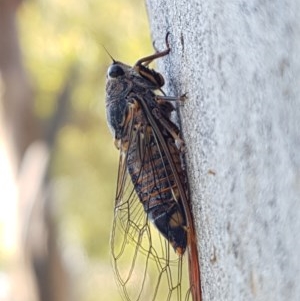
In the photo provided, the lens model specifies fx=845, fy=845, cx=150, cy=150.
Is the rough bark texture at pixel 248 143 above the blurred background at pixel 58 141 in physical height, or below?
below

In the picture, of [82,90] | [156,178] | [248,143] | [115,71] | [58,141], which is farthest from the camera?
[82,90]

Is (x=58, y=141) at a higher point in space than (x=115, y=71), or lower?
higher

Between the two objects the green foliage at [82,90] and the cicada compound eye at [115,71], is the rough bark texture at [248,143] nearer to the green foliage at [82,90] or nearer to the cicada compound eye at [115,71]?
the cicada compound eye at [115,71]

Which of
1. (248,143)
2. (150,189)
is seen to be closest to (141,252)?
(150,189)

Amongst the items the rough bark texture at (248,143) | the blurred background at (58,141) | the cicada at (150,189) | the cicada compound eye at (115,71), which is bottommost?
the rough bark texture at (248,143)

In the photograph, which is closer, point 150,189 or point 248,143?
point 248,143

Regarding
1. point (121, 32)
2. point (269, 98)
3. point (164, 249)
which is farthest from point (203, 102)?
point (121, 32)

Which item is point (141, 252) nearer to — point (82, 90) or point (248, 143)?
point (248, 143)

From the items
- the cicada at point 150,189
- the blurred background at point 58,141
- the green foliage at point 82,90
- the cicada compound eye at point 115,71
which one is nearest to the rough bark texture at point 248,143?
the cicada at point 150,189
